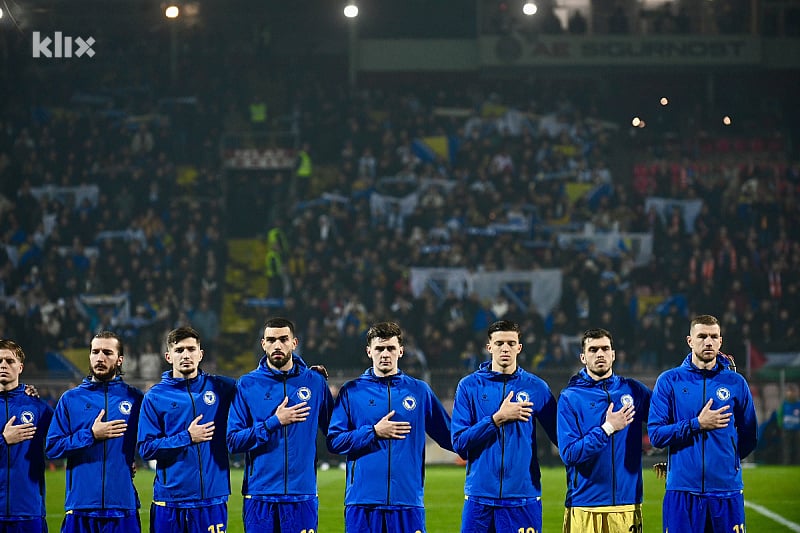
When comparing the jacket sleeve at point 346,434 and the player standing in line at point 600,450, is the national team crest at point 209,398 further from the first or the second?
the player standing in line at point 600,450

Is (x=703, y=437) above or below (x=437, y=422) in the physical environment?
below

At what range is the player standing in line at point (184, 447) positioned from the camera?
818 centimetres

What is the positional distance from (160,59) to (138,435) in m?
25.1

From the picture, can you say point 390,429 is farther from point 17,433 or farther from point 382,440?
point 17,433

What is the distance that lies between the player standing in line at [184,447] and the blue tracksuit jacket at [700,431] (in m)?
3.13

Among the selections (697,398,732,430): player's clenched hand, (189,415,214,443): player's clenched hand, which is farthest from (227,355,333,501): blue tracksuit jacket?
(697,398,732,430): player's clenched hand

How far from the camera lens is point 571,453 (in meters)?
8.05

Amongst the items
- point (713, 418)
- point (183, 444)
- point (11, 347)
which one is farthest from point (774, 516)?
point (11, 347)

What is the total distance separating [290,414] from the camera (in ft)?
26.5

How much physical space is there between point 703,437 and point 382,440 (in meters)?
2.31

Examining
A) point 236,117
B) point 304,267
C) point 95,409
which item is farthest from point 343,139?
point 95,409

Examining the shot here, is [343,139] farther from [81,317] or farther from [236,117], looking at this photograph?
[81,317]

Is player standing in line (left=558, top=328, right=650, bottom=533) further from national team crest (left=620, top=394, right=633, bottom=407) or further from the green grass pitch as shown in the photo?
the green grass pitch

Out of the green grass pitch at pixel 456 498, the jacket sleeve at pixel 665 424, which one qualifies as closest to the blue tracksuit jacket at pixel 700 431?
the jacket sleeve at pixel 665 424
